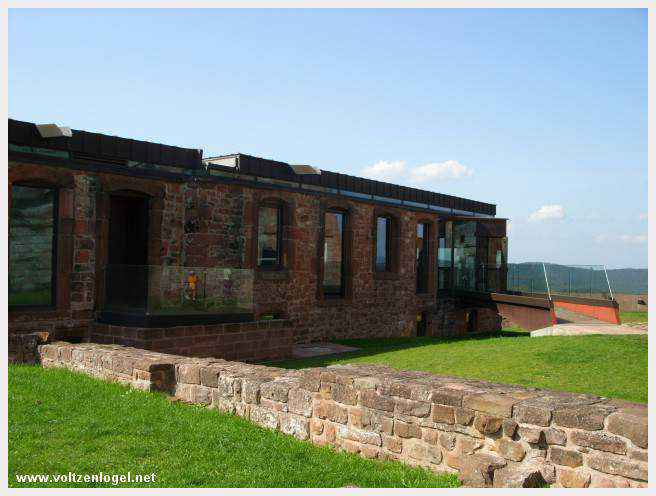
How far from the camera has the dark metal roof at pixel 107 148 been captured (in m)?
12.4

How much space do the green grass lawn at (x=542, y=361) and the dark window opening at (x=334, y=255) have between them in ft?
11.3

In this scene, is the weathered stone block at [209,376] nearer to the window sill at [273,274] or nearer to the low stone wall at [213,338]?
the low stone wall at [213,338]

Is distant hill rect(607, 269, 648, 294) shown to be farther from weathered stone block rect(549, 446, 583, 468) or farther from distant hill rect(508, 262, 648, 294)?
weathered stone block rect(549, 446, 583, 468)

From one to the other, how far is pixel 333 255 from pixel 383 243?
2674 mm

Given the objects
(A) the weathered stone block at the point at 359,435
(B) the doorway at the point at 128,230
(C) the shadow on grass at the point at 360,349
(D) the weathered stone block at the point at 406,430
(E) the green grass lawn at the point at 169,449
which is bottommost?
(C) the shadow on grass at the point at 360,349

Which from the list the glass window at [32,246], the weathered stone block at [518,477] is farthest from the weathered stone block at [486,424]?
the glass window at [32,246]

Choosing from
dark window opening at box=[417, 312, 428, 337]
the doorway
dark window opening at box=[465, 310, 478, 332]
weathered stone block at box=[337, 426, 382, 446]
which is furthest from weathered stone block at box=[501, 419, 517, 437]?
dark window opening at box=[465, 310, 478, 332]

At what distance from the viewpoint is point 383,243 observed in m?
21.4

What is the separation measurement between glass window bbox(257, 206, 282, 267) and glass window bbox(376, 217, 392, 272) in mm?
4417

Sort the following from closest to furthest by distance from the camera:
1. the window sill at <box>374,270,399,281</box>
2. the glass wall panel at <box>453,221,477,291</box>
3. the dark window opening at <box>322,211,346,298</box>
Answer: the dark window opening at <box>322,211,346,298</box> < the window sill at <box>374,270,399,281</box> < the glass wall panel at <box>453,221,477,291</box>

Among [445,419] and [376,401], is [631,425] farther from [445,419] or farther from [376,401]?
[376,401]

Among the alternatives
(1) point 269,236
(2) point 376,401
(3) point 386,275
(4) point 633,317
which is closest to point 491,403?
(2) point 376,401

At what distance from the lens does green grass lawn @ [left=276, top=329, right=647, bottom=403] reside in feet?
34.3
